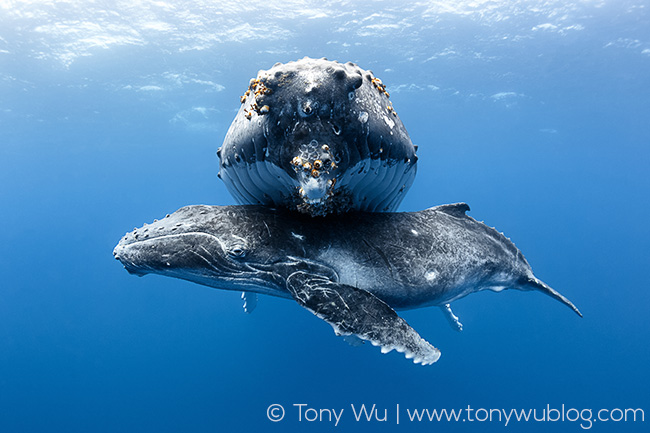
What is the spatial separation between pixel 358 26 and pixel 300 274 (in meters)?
21.4

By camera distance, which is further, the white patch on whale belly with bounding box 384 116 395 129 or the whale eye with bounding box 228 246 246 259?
the whale eye with bounding box 228 246 246 259

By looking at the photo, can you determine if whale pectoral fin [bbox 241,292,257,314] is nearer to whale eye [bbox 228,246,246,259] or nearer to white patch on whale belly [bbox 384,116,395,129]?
whale eye [bbox 228,246,246,259]

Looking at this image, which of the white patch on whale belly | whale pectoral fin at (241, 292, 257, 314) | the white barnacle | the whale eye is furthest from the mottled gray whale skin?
whale pectoral fin at (241, 292, 257, 314)

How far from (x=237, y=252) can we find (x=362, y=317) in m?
1.85

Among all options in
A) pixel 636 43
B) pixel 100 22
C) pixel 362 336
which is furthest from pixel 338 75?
pixel 636 43

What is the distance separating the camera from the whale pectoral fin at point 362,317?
→ 159 inches

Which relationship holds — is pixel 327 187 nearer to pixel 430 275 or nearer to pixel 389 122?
pixel 389 122

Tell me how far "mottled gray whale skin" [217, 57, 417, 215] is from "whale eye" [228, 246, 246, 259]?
101cm

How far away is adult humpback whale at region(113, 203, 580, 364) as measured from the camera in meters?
4.28

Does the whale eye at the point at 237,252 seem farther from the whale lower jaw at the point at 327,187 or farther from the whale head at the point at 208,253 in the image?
the whale lower jaw at the point at 327,187

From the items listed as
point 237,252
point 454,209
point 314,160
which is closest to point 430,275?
Answer: point 454,209

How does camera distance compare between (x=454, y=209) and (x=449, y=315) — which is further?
(x=449, y=315)

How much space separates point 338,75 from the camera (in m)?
4.00

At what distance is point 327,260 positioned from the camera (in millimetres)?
5023
